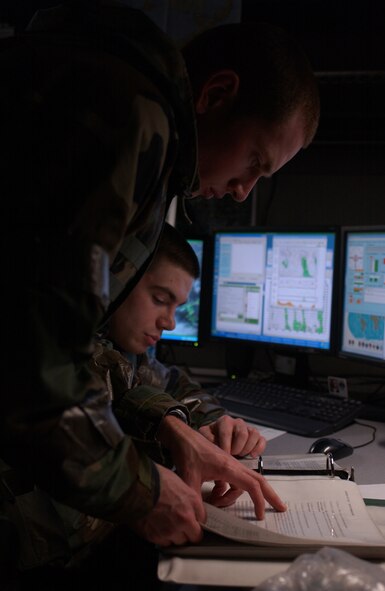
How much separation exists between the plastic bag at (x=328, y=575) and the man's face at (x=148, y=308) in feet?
2.92

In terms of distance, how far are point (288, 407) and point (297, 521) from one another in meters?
0.64

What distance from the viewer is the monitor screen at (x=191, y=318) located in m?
1.76

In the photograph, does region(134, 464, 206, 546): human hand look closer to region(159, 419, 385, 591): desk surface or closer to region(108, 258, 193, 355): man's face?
region(159, 419, 385, 591): desk surface

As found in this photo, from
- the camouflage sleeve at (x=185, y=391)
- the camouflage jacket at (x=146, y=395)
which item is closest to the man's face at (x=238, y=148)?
the camouflage jacket at (x=146, y=395)

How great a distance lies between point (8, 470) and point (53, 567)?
212 mm

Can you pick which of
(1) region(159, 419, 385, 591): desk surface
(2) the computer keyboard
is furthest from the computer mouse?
(2) the computer keyboard

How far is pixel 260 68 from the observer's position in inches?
31.0

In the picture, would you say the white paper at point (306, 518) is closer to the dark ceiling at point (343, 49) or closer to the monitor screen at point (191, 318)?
the monitor screen at point (191, 318)

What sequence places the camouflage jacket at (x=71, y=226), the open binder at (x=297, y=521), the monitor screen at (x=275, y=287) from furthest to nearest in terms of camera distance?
the monitor screen at (x=275, y=287) < the open binder at (x=297, y=521) < the camouflage jacket at (x=71, y=226)

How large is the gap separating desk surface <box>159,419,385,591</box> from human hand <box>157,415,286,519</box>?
0.13 metres

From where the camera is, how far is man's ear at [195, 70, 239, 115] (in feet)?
2.56

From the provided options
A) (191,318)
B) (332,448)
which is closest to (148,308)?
(191,318)

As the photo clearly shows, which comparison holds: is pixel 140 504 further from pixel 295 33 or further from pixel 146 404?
pixel 295 33

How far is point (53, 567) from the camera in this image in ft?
3.10
